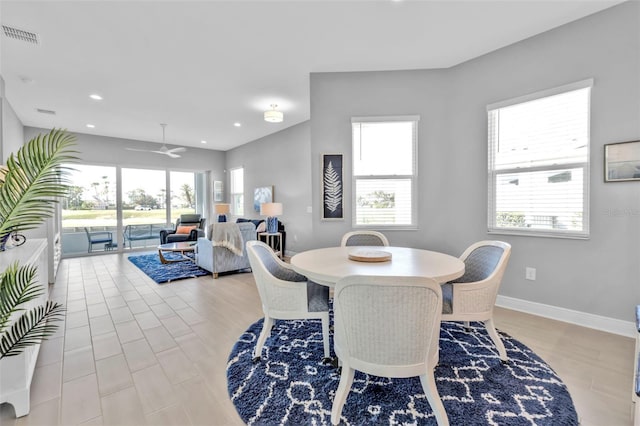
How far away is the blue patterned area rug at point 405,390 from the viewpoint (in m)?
1.50

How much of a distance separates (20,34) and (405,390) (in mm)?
4407

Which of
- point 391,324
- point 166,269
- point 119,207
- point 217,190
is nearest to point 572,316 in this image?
point 391,324

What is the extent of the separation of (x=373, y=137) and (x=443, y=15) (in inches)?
53.8

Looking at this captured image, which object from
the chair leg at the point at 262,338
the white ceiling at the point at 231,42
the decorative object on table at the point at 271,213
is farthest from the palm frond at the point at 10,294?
the decorative object on table at the point at 271,213

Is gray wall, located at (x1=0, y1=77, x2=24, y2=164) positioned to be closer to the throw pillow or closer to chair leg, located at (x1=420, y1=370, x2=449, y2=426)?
the throw pillow

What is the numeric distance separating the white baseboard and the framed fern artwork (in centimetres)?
206

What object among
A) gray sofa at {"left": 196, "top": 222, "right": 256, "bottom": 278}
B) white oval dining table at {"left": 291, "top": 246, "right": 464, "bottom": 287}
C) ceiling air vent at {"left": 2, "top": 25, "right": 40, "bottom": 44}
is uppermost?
ceiling air vent at {"left": 2, "top": 25, "right": 40, "bottom": 44}

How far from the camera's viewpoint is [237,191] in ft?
26.5

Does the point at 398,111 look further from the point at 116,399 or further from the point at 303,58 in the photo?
the point at 116,399

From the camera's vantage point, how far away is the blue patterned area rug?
1.50 meters

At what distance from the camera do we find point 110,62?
10.4 feet

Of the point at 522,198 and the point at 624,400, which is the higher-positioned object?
the point at 522,198

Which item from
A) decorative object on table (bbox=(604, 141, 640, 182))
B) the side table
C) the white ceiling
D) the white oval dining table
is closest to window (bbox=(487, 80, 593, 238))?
decorative object on table (bbox=(604, 141, 640, 182))

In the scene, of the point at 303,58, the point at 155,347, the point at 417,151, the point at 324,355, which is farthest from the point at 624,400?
the point at 303,58
